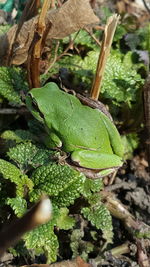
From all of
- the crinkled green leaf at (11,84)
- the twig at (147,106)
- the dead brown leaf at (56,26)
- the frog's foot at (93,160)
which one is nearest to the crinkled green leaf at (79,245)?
the frog's foot at (93,160)

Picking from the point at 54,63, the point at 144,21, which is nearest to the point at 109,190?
the point at 54,63

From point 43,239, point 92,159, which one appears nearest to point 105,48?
point 92,159

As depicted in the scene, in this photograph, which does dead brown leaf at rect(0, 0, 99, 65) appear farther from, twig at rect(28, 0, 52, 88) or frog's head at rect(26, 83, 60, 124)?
frog's head at rect(26, 83, 60, 124)

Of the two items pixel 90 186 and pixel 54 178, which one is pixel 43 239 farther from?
pixel 90 186

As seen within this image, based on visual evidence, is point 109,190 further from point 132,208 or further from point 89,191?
point 89,191

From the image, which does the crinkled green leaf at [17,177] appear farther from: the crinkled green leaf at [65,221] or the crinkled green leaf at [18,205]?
the crinkled green leaf at [65,221]

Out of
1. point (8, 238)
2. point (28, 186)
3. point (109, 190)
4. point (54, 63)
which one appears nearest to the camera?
point (8, 238)
